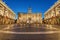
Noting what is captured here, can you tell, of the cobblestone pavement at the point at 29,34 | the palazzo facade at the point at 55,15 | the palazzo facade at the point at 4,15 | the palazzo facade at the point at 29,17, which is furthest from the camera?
the palazzo facade at the point at 29,17

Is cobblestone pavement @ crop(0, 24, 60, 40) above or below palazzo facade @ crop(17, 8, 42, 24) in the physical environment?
below

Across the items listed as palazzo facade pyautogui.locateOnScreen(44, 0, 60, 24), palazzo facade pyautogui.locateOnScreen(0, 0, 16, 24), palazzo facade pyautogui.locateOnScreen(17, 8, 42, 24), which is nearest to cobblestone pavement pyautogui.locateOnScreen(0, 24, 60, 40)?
palazzo facade pyautogui.locateOnScreen(44, 0, 60, 24)

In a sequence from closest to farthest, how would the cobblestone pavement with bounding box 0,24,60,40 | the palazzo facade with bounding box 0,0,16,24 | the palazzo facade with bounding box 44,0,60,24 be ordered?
the cobblestone pavement with bounding box 0,24,60,40
the palazzo facade with bounding box 0,0,16,24
the palazzo facade with bounding box 44,0,60,24

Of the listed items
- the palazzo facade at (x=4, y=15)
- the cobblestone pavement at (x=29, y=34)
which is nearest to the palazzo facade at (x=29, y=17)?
the palazzo facade at (x=4, y=15)

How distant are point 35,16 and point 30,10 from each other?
9.21 meters

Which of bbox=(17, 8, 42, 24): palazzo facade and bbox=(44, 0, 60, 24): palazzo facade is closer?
bbox=(44, 0, 60, 24): palazzo facade

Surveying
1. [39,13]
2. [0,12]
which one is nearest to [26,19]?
[39,13]

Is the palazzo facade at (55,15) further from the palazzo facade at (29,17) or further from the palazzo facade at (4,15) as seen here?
the palazzo facade at (4,15)

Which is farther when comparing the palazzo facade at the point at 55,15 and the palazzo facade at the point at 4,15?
the palazzo facade at the point at 55,15

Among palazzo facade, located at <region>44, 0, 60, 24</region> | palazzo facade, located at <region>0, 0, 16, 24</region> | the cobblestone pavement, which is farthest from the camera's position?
palazzo facade, located at <region>44, 0, 60, 24</region>

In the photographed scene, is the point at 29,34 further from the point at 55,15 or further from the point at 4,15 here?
the point at 55,15

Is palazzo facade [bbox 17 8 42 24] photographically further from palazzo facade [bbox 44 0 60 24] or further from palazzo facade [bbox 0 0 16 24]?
palazzo facade [bbox 0 0 16 24]

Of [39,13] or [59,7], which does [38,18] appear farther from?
[59,7]

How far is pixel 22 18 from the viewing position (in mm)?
92812
